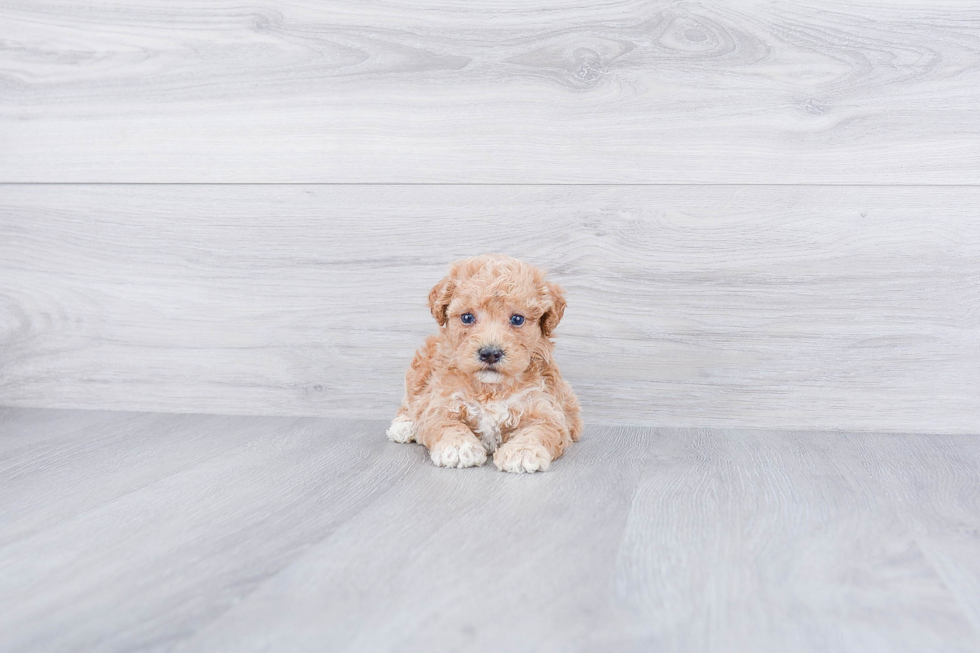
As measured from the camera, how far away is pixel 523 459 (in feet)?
3.79

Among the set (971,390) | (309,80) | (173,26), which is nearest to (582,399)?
(971,390)

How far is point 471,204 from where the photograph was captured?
5.02 feet

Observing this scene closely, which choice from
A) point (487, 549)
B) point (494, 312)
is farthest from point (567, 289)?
point (487, 549)

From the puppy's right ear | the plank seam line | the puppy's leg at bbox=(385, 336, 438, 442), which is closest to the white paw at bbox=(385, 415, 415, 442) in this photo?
the puppy's leg at bbox=(385, 336, 438, 442)

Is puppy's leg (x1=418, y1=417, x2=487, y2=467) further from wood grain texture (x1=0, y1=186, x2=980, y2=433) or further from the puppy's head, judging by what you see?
wood grain texture (x1=0, y1=186, x2=980, y2=433)

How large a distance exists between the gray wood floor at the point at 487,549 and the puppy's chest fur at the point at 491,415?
100mm

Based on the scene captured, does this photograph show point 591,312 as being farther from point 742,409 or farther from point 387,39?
point 387,39

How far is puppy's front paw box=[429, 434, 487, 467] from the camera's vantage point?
3.88 ft

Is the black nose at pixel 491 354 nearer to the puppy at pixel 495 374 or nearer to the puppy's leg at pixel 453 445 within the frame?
the puppy at pixel 495 374

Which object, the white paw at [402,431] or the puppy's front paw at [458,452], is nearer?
the puppy's front paw at [458,452]

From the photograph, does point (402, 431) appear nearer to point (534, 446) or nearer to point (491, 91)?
point (534, 446)

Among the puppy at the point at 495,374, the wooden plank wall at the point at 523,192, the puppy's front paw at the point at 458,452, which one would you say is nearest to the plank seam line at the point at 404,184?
the wooden plank wall at the point at 523,192

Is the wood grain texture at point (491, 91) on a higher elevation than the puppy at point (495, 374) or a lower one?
higher

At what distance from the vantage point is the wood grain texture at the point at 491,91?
1442 millimetres
